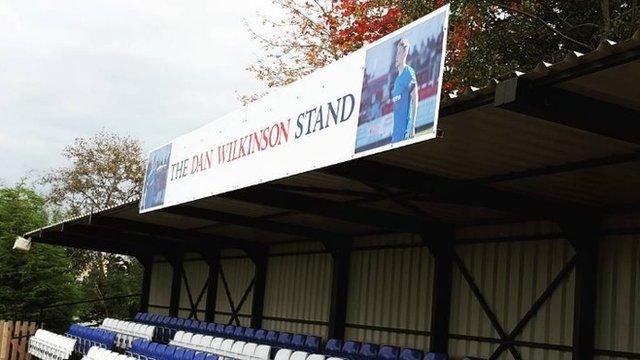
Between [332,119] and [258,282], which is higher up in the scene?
[332,119]

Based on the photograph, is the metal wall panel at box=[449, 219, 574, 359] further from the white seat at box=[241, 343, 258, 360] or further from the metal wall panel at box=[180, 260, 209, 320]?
the metal wall panel at box=[180, 260, 209, 320]

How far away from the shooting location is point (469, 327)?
1199cm

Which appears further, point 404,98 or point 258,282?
point 258,282

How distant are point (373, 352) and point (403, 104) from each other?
6305mm

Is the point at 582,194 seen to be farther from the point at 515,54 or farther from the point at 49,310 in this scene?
the point at 49,310

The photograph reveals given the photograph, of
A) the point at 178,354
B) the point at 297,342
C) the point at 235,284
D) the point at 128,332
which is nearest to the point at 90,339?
the point at 128,332

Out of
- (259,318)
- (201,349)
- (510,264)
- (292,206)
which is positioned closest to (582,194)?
(510,264)

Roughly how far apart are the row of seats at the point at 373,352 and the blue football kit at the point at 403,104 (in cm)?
478

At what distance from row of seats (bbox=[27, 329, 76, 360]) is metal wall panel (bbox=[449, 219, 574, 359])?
7.77 metres

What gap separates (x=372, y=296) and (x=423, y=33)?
8.82m

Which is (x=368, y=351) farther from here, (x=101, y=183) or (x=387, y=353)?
(x=101, y=183)

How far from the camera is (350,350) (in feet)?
41.6

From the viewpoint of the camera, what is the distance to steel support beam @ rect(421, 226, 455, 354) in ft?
40.7

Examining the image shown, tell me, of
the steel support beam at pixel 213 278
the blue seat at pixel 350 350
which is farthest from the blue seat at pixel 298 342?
the steel support beam at pixel 213 278
